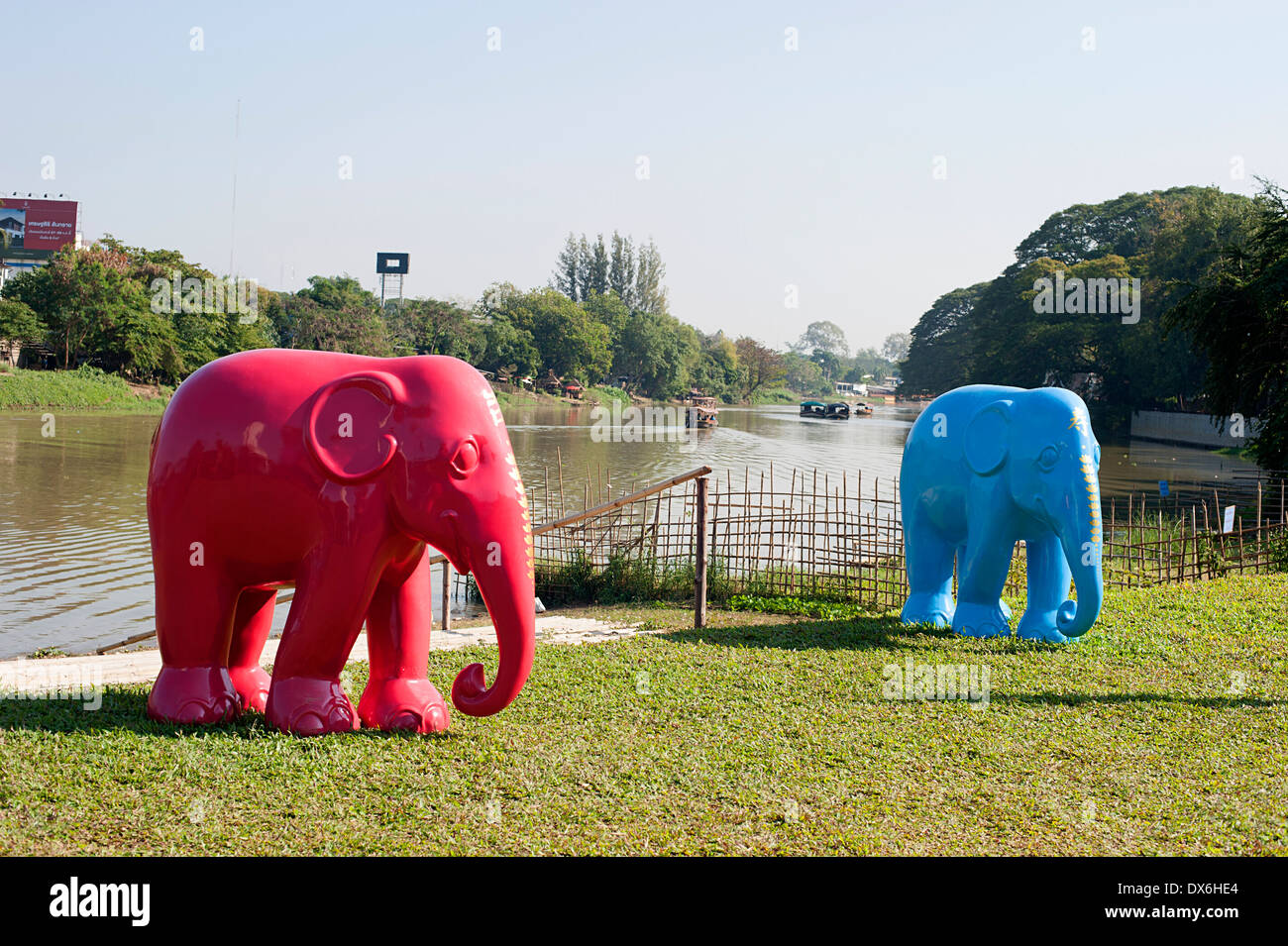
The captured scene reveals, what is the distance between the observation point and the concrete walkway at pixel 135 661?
22.6 ft

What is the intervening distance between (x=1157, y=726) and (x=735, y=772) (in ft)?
9.85

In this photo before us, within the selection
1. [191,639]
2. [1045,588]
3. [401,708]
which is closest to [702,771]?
[401,708]

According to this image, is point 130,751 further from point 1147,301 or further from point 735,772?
point 1147,301

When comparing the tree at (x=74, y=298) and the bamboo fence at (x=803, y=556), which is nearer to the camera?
the bamboo fence at (x=803, y=556)

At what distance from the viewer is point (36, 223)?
217 ft

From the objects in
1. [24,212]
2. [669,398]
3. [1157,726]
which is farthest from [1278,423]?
[24,212]

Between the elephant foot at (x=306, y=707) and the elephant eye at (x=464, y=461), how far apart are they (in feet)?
4.56

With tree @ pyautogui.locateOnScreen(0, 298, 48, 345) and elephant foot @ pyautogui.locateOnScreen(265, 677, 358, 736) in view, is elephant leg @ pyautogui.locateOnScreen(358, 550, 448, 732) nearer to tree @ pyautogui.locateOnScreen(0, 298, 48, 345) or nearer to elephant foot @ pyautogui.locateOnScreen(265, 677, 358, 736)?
elephant foot @ pyautogui.locateOnScreen(265, 677, 358, 736)

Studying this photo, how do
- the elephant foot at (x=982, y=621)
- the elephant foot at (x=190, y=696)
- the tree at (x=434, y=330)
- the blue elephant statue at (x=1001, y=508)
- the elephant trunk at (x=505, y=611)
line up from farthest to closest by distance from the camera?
1. the tree at (x=434, y=330)
2. the elephant foot at (x=982, y=621)
3. the blue elephant statue at (x=1001, y=508)
4. the elephant foot at (x=190, y=696)
5. the elephant trunk at (x=505, y=611)

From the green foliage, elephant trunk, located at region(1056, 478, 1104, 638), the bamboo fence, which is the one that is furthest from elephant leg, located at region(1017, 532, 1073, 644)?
the green foliage

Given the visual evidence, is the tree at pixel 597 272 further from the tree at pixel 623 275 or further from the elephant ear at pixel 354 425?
the elephant ear at pixel 354 425

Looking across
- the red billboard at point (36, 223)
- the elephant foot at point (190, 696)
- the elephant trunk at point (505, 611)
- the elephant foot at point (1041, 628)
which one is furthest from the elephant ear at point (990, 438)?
the red billboard at point (36, 223)

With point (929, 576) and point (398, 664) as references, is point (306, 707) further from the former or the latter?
point (929, 576)

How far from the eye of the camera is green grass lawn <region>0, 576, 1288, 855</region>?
442cm
